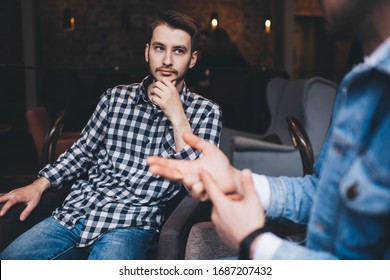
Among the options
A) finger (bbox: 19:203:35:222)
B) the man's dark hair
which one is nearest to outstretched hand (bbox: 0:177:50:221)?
finger (bbox: 19:203:35:222)

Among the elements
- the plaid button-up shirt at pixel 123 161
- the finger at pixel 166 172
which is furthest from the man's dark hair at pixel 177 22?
the finger at pixel 166 172

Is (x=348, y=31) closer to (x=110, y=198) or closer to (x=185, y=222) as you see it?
(x=185, y=222)

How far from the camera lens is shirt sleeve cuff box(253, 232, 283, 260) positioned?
81cm

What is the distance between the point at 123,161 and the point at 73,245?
35 cm

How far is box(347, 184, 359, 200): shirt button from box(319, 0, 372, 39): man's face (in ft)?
0.93

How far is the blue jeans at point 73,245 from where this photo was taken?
1.45m

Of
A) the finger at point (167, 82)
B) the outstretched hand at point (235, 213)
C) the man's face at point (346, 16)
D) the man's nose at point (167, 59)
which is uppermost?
the man's face at point (346, 16)

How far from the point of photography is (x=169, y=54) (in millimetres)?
1728

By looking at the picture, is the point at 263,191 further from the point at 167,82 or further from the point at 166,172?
the point at 167,82

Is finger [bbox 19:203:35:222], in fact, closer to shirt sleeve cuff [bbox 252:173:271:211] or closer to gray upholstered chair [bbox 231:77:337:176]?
shirt sleeve cuff [bbox 252:173:271:211]

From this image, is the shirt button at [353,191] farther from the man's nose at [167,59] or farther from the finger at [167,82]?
the man's nose at [167,59]

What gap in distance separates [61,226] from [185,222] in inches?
18.8

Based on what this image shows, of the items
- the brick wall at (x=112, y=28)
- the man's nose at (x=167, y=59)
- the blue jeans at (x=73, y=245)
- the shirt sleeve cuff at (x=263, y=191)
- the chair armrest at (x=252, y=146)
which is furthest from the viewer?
the brick wall at (x=112, y=28)

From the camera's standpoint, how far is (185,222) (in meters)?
1.43
